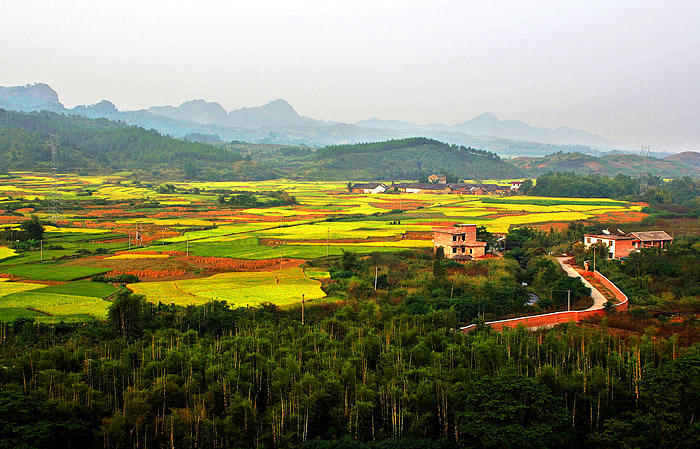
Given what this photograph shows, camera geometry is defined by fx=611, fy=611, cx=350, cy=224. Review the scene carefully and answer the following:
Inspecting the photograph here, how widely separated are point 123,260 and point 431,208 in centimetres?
3573

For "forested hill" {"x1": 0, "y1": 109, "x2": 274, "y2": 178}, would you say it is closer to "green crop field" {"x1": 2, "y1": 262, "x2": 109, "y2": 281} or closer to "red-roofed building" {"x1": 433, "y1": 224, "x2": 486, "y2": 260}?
"green crop field" {"x1": 2, "y1": 262, "x2": 109, "y2": 281}

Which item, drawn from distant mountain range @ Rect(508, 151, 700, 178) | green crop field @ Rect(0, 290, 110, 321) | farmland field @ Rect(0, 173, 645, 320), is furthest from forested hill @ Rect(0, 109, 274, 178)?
green crop field @ Rect(0, 290, 110, 321)

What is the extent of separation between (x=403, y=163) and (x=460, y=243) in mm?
83580

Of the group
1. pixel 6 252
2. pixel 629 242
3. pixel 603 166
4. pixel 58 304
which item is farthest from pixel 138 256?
pixel 603 166

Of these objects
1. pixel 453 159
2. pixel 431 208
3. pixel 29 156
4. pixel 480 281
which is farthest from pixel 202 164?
pixel 480 281

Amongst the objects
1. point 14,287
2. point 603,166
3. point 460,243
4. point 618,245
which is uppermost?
point 603,166

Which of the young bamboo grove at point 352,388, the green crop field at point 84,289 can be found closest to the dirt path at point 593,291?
the young bamboo grove at point 352,388

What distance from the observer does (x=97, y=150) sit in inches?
4373

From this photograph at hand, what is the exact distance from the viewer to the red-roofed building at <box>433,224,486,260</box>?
107 feet

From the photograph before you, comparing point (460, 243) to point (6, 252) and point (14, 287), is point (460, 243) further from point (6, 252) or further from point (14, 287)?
point (6, 252)

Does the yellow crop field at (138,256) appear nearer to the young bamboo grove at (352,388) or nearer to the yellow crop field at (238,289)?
the yellow crop field at (238,289)

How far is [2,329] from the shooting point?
57.5 feet

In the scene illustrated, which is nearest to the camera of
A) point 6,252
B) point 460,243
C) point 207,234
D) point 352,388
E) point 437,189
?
point 352,388

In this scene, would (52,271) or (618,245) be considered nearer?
(52,271)
